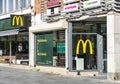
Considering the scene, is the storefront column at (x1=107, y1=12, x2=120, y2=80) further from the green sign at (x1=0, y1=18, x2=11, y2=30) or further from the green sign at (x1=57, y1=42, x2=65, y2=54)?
the green sign at (x1=0, y1=18, x2=11, y2=30)

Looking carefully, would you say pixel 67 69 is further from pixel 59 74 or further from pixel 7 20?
pixel 7 20

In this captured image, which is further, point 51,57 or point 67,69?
point 51,57

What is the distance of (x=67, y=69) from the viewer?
26953 mm

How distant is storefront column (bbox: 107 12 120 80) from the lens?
74.3 ft

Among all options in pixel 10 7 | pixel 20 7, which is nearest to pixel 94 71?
pixel 20 7

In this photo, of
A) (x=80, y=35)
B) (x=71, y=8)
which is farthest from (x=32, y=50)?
(x=71, y=8)

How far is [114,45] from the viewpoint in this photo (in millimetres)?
22734

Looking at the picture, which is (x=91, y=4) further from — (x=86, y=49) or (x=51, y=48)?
(x=51, y=48)

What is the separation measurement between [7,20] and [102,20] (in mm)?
12950

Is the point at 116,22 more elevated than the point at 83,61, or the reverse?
the point at 116,22

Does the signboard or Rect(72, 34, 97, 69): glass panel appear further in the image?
the signboard

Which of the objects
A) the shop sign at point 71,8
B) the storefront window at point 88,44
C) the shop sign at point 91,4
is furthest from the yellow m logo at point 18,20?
the shop sign at point 91,4

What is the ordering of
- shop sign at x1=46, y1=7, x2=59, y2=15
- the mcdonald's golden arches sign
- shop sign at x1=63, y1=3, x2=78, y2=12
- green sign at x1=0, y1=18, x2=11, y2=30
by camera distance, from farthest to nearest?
green sign at x1=0, y1=18, x2=11, y2=30 → the mcdonald's golden arches sign → shop sign at x1=46, y1=7, x2=59, y2=15 → shop sign at x1=63, y1=3, x2=78, y2=12

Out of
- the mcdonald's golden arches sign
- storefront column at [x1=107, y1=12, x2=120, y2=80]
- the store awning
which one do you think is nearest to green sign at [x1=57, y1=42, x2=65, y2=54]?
storefront column at [x1=107, y1=12, x2=120, y2=80]
